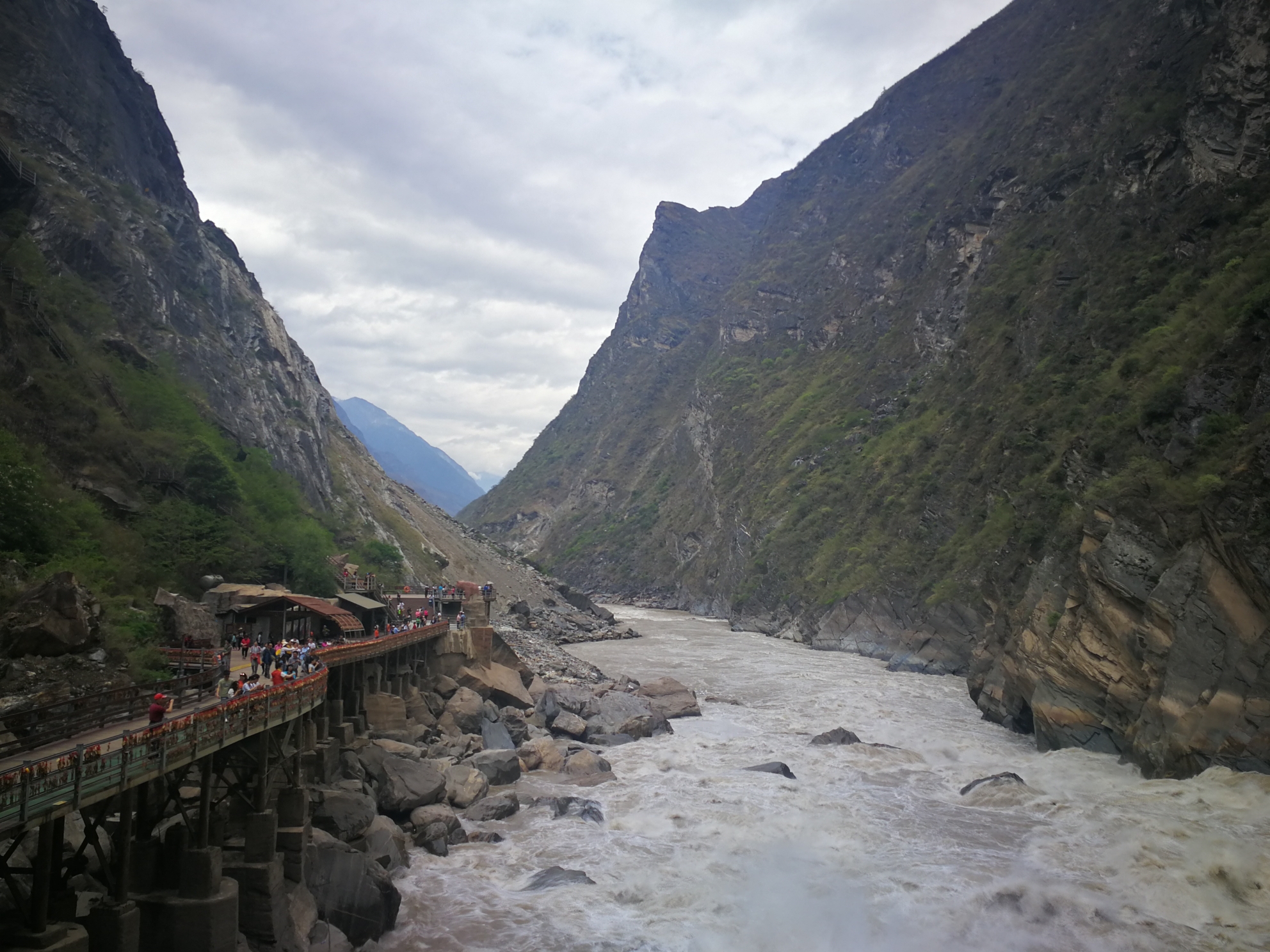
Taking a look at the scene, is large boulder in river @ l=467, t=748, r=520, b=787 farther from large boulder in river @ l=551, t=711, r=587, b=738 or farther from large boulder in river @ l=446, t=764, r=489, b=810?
large boulder in river @ l=551, t=711, r=587, b=738

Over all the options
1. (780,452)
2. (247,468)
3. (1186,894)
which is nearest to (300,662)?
(1186,894)

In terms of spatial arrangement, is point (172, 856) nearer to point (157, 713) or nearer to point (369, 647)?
point (157, 713)

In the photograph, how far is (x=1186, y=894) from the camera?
57.6 ft

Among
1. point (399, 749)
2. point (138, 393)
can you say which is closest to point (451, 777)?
point (399, 749)

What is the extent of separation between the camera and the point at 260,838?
1543 centimetres

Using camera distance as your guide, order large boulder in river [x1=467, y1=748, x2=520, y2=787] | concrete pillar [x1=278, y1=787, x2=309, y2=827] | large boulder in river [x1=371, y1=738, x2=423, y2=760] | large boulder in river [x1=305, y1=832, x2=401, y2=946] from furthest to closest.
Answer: large boulder in river [x1=467, y1=748, x2=520, y2=787], large boulder in river [x1=371, y1=738, x2=423, y2=760], concrete pillar [x1=278, y1=787, x2=309, y2=827], large boulder in river [x1=305, y1=832, x2=401, y2=946]

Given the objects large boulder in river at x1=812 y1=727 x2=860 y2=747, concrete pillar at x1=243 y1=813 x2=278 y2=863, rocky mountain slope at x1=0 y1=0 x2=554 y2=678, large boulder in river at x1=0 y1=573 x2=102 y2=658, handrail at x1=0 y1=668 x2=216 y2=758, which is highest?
rocky mountain slope at x1=0 y1=0 x2=554 y2=678

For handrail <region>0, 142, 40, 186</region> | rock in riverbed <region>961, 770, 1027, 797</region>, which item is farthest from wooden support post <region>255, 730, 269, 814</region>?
handrail <region>0, 142, 40, 186</region>

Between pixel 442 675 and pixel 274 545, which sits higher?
pixel 274 545

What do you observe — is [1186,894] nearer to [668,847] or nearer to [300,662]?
[668,847]

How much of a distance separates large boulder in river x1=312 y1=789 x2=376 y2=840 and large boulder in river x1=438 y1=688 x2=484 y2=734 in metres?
11.3

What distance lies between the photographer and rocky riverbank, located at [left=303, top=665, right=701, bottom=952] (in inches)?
644

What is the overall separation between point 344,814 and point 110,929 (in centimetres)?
745

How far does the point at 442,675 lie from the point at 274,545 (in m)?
12.8
